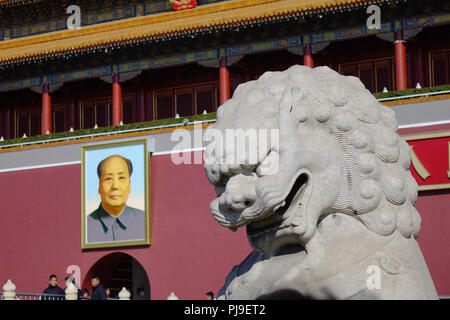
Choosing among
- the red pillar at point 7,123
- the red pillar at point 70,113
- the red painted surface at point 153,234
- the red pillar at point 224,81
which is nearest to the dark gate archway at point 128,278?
the red painted surface at point 153,234

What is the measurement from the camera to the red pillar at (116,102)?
63.1 ft

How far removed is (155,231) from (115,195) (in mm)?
1079

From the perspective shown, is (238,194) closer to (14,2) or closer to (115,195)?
(115,195)

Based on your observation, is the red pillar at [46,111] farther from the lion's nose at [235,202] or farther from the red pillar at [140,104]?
the lion's nose at [235,202]

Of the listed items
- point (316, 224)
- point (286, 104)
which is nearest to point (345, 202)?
point (316, 224)

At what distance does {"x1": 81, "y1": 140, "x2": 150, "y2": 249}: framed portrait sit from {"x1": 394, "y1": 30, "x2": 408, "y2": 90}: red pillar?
510cm

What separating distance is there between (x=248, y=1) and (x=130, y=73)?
126 inches

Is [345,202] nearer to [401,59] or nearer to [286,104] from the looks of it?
[286,104]

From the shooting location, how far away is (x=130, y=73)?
19.7 m

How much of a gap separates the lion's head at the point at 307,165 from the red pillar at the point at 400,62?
1328 cm

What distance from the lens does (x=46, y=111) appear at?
66.5 ft

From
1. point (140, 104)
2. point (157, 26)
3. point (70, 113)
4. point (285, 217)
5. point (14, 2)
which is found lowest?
point (285, 217)

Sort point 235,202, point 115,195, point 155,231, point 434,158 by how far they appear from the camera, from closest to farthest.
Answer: point 235,202 < point 434,158 < point 155,231 < point 115,195

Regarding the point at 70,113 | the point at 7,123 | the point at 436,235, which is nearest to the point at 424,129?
the point at 436,235
